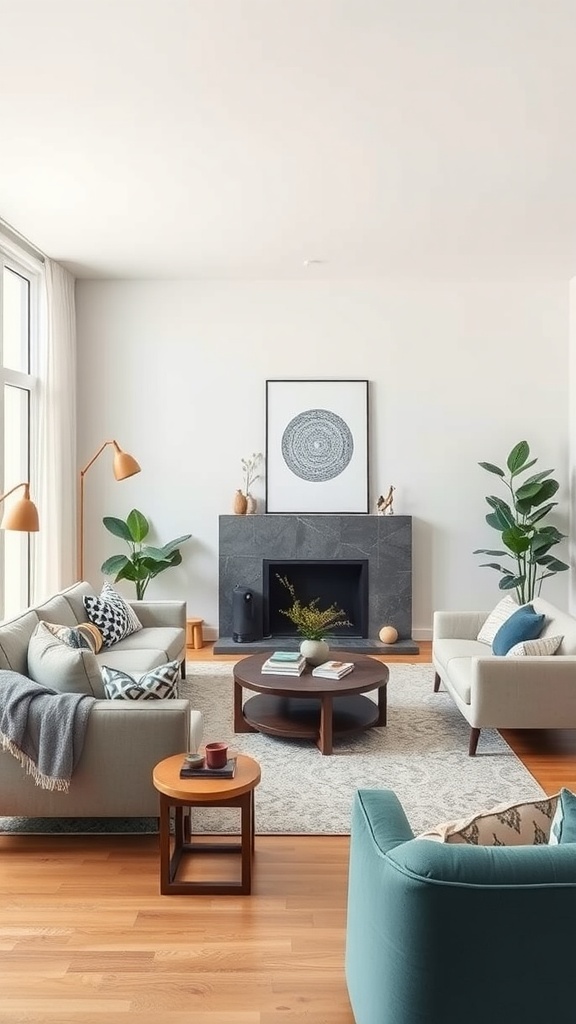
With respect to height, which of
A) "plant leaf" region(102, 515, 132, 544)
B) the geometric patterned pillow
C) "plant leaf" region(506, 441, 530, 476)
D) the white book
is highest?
"plant leaf" region(506, 441, 530, 476)

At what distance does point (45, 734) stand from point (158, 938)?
2.97 ft

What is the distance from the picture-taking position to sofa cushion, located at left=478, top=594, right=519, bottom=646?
16.8ft

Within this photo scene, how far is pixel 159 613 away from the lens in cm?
573

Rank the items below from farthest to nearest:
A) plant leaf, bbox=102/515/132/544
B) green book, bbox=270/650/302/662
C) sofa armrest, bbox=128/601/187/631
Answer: plant leaf, bbox=102/515/132/544, sofa armrest, bbox=128/601/187/631, green book, bbox=270/650/302/662

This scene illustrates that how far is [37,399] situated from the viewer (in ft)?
21.3

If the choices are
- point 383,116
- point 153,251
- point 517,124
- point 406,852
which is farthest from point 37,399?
point 406,852

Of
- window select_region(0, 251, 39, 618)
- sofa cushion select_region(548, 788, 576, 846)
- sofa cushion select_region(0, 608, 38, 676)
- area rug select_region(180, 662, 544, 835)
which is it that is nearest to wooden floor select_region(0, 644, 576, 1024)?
area rug select_region(180, 662, 544, 835)

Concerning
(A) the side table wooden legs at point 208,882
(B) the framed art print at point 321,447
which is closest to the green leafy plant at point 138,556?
(B) the framed art print at point 321,447

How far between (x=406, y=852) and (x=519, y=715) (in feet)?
8.53

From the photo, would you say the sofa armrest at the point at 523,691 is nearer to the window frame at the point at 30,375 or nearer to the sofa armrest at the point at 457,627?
the sofa armrest at the point at 457,627

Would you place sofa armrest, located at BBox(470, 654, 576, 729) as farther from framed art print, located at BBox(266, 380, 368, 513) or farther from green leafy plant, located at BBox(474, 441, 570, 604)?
framed art print, located at BBox(266, 380, 368, 513)

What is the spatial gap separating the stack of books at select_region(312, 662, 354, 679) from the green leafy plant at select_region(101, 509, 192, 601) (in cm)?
250

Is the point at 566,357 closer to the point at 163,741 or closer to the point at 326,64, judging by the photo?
the point at 326,64

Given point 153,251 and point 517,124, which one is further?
point 153,251
